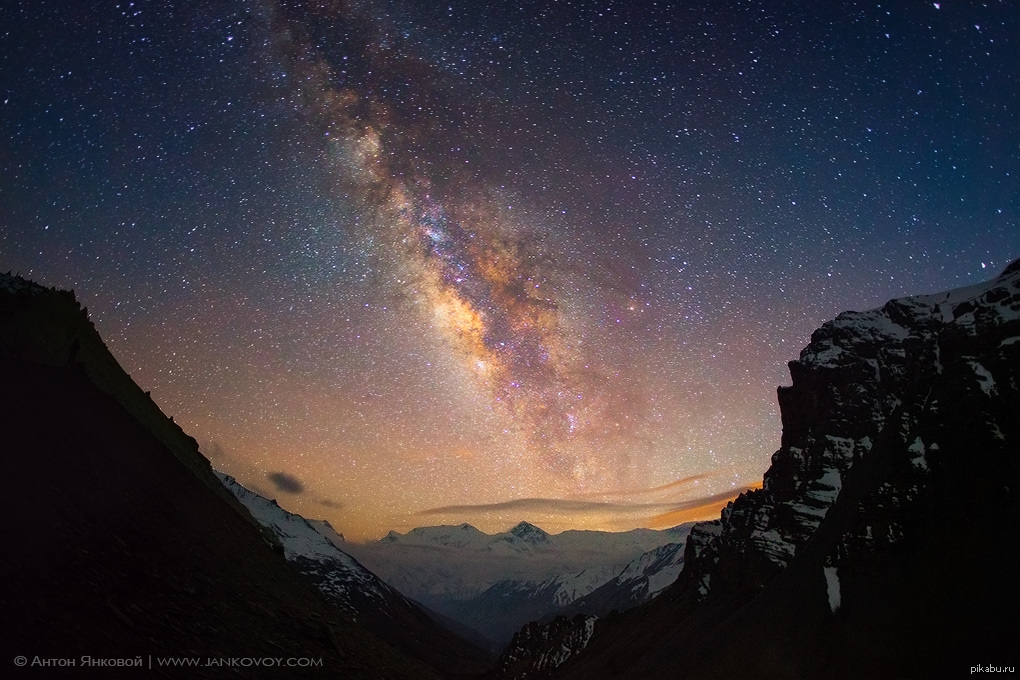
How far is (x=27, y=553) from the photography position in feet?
46.6

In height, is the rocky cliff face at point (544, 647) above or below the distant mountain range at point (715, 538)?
below

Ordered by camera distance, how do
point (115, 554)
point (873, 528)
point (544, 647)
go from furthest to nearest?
point (544, 647) → point (873, 528) → point (115, 554)

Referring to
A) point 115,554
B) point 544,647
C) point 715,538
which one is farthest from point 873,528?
point 115,554

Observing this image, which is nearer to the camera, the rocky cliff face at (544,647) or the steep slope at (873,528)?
the steep slope at (873,528)

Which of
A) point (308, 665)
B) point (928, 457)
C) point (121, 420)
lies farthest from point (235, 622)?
point (928, 457)

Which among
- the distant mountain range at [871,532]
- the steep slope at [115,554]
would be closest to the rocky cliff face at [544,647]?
the distant mountain range at [871,532]

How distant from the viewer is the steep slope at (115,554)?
43.7 ft

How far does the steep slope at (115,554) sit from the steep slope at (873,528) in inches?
2491

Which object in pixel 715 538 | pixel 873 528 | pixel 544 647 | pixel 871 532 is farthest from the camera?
pixel 544 647

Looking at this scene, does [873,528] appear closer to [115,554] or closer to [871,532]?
[871,532]

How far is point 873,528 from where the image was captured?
82.9 m

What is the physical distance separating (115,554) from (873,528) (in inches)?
3879

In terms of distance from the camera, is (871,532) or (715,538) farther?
(715,538)

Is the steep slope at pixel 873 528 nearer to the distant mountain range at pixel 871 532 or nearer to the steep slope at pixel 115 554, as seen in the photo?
the distant mountain range at pixel 871 532
